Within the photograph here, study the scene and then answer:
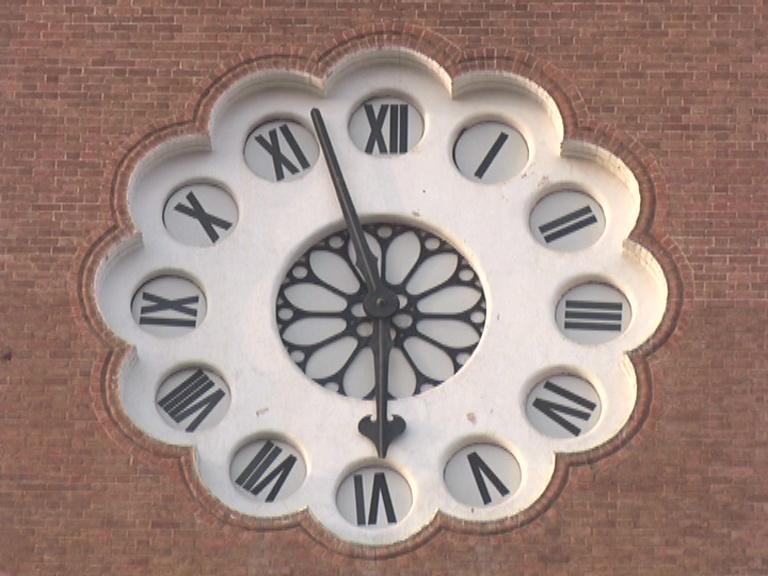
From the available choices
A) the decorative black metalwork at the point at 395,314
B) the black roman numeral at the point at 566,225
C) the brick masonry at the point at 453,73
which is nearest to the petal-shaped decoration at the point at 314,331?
the decorative black metalwork at the point at 395,314

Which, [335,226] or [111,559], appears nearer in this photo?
[111,559]

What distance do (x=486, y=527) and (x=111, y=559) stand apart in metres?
2.47

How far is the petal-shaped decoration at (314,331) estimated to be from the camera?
24359mm

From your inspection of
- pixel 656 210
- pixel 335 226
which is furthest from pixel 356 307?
pixel 656 210

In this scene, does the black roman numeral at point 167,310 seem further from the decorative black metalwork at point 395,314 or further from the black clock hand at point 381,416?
the black clock hand at point 381,416

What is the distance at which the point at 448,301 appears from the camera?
2444 cm

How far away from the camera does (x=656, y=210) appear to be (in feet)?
79.9

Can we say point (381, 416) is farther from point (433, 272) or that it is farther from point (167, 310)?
point (167, 310)

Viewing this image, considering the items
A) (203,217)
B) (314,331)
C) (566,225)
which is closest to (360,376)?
(314,331)

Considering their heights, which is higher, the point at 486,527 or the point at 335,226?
the point at 335,226

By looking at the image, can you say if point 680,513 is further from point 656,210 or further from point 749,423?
point 656,210

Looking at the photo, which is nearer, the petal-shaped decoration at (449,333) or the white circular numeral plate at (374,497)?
the white circular numeral plate at (374,497)

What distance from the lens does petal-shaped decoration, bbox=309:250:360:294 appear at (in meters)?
24.5

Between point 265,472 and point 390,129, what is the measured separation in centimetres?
279
